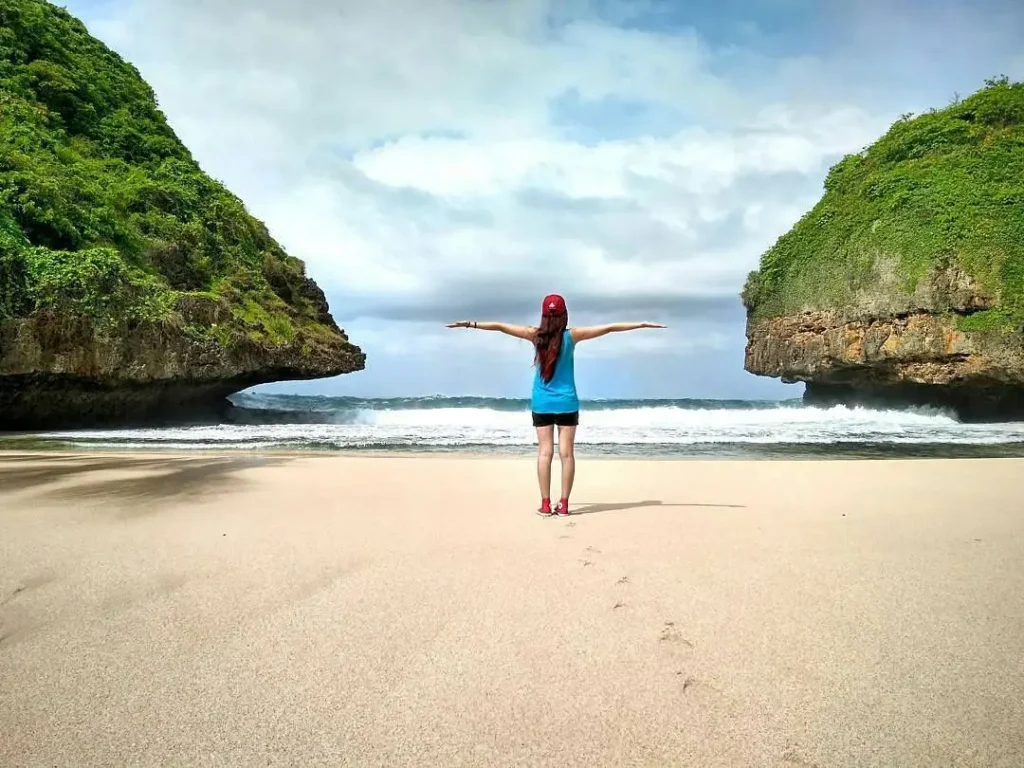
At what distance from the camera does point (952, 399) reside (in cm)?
2614

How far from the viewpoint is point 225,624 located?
259 cm

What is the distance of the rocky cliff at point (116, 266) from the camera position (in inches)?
630

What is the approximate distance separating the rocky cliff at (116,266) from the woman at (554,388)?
15.6 metres

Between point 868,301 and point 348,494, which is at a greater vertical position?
point 868,301

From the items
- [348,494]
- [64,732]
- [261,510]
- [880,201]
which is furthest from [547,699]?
[880,201]

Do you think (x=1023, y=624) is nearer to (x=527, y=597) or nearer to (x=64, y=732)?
(x=527, y=597)

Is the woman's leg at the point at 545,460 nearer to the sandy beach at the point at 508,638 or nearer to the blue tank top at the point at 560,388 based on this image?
the blue tank top at the point at 560,388

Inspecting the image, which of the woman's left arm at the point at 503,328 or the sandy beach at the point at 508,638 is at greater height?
the woman's left arm at the point at 503,328

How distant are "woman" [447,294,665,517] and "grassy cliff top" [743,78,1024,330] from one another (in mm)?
23356

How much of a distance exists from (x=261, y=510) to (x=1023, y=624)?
4.99m

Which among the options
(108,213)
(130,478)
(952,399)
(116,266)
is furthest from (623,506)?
(952,399)

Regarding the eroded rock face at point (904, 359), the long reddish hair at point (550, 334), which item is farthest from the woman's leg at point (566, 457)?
the eroded rock face at point (904, 359)

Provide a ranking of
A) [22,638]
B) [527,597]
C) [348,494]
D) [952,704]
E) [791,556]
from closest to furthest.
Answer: [952,704] < [22,638] < [527,597] < [791,556] < [348,494]

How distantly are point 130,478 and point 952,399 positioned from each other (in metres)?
30.0
